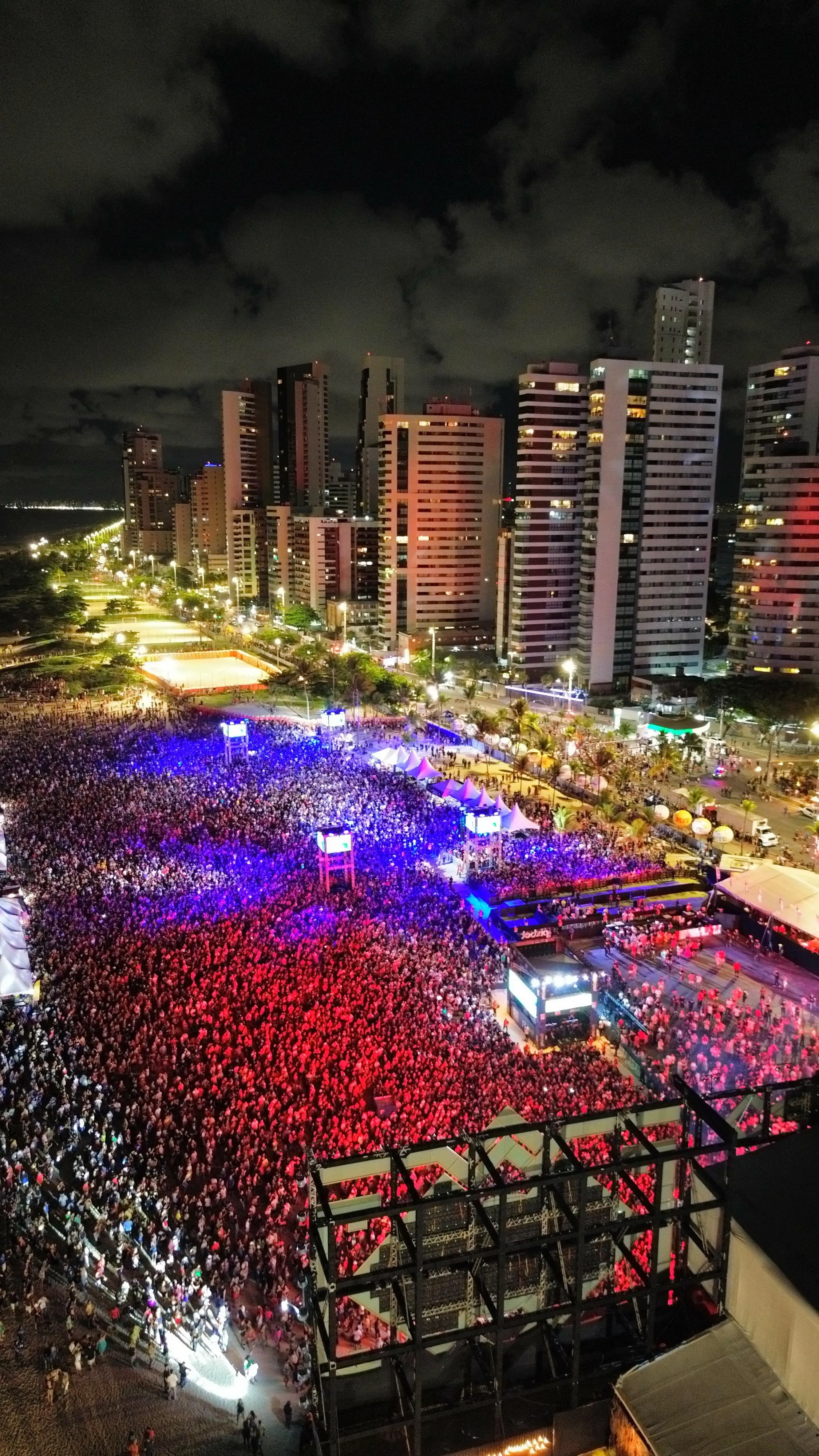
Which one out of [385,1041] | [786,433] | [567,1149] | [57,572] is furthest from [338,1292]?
[57,572]

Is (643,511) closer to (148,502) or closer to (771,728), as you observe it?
(771,728)

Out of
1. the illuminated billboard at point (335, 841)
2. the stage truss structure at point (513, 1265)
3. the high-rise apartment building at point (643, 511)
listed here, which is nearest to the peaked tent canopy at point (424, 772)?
the illuminated billboard at point (335, 841)

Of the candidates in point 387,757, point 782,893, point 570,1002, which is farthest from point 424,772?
point 570,1002

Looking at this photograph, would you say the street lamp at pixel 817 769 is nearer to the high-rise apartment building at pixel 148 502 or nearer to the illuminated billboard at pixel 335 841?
the illuminated billboard at pixel 335 841

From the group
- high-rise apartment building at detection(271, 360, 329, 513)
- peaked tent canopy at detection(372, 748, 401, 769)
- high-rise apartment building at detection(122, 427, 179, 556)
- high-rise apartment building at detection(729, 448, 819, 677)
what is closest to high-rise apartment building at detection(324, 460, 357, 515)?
high-rise apartment building at detection(271, 360, 329, 513)

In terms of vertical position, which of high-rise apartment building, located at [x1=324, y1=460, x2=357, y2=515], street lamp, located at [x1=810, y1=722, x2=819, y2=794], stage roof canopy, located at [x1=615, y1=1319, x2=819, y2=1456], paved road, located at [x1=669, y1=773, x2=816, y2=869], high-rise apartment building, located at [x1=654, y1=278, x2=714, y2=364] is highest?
high-rise apartment building, located at [x1=654, y1=278, x2=714, y2=364]

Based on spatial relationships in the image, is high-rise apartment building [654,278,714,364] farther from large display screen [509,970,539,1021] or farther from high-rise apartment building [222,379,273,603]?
large display screen [509,970,539,1021]
